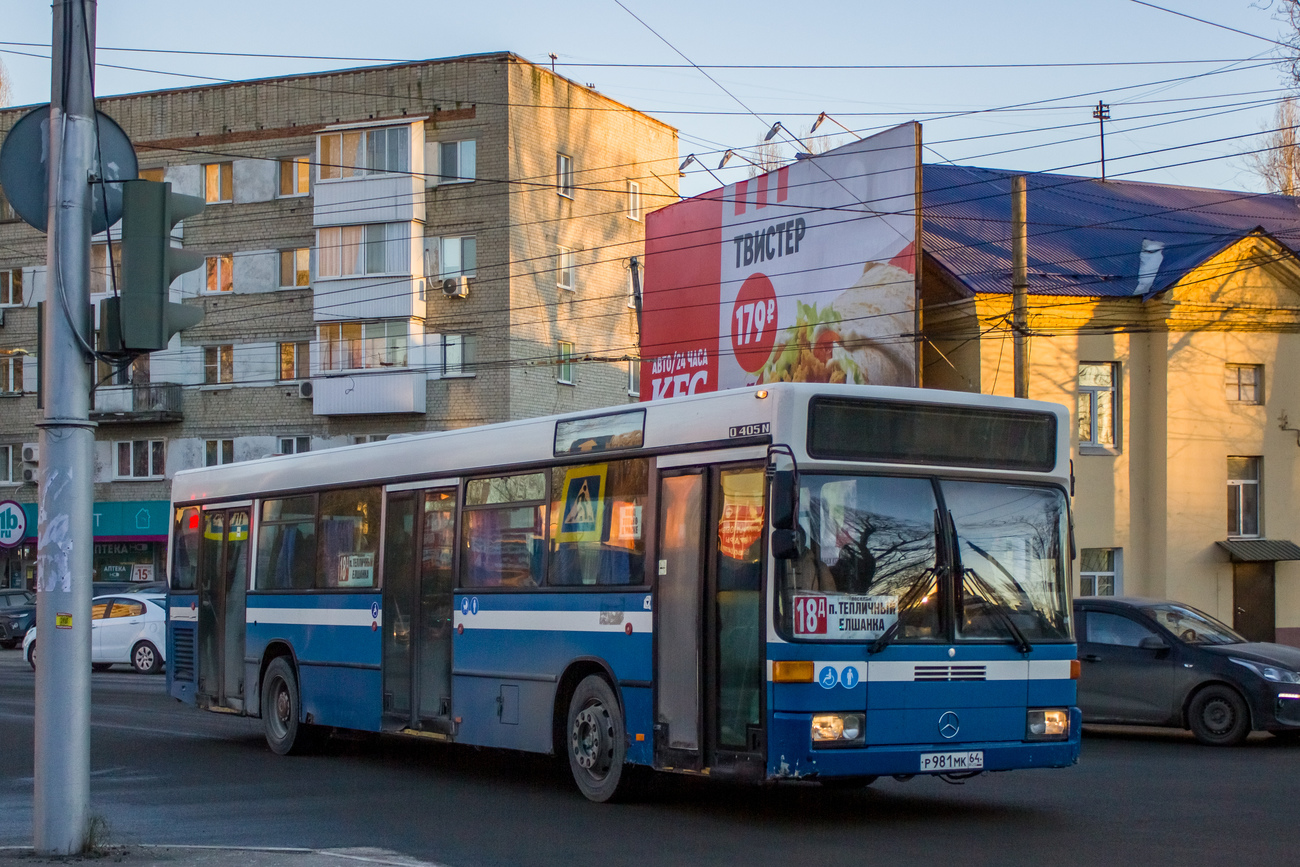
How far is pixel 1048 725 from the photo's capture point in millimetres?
10164

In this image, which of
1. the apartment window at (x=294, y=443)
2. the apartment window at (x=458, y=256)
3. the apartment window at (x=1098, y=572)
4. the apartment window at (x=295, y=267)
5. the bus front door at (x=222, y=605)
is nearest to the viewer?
the bus front door at (x=222, y=605)

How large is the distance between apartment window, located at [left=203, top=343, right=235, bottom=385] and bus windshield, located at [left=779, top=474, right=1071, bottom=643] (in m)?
41.0

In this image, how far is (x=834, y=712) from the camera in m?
9.41

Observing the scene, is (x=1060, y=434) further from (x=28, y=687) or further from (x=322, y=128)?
(x=322, y=128)

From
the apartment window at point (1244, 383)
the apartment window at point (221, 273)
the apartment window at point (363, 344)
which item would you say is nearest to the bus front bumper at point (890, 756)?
the apartment window at point (1244, 383)

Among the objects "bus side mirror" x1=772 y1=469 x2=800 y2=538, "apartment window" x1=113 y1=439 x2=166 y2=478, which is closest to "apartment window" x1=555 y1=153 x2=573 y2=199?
"apartment window" x1=113 y1=439 x2=166 y2=478

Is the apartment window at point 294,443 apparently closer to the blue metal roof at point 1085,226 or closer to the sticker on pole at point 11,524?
the blue metal roof at point 1085,226

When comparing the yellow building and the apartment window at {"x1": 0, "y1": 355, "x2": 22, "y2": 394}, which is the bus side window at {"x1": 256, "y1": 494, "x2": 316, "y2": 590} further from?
the apartment window at {"x1": 0, "y1": 355, "x2": 22, "y2": 394}

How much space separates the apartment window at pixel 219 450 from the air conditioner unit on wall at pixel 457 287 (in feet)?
30.3

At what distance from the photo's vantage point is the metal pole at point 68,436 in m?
7.82

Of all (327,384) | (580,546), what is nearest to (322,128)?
(327,384)

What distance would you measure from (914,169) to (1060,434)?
16099 mm

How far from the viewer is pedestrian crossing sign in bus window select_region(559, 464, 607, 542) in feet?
36.9

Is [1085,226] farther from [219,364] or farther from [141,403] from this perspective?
[141,403]
